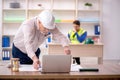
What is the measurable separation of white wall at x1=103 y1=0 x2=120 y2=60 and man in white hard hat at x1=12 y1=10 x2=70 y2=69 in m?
5.19

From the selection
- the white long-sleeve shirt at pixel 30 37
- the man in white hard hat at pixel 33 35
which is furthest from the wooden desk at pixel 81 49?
the white long-sleeve shirt at pixel 30 37

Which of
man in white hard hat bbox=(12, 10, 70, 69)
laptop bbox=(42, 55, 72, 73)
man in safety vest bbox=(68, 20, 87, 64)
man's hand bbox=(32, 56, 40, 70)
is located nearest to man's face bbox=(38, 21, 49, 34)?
man in white hard hat bbox=(12, 10, 70, 69)

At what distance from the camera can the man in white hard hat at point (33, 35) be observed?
2666mm

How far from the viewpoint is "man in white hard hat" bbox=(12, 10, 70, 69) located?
8.75ft

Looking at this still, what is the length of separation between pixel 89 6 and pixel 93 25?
60cm

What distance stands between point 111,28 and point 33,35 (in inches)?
223

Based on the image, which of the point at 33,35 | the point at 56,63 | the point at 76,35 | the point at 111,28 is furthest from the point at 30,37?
the point at 111,28

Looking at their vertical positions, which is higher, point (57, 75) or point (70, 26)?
point (70, 26)

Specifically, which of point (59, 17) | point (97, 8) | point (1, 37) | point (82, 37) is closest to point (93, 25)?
point (97, 8)

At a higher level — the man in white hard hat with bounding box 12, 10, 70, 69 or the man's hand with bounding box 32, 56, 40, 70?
the man in white hard hat with bounding box 12, 10, 70, 69

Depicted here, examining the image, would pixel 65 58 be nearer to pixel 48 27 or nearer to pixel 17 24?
pixel 48 27

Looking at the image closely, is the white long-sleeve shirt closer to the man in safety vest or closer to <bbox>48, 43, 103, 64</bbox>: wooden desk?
<bbox>48, 43, 103, 64</bbox>: wooden desk

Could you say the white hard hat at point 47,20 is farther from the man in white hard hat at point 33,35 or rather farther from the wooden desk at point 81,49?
the wooden desk at point 81,49

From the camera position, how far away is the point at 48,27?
2.69 m
